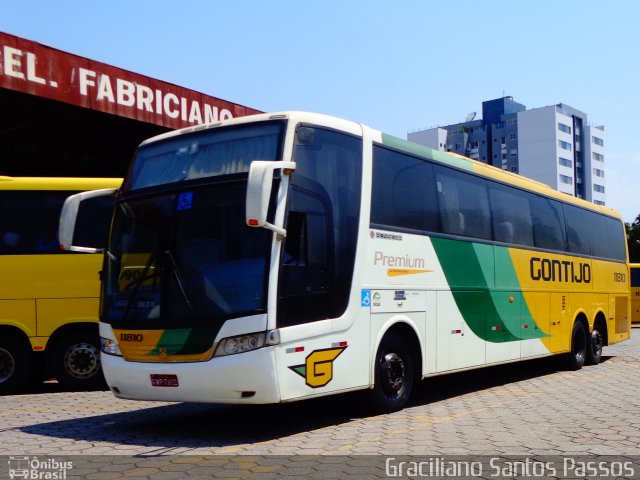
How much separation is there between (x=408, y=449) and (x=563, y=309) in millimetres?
8570

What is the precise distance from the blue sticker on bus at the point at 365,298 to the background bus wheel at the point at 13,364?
19.9ft

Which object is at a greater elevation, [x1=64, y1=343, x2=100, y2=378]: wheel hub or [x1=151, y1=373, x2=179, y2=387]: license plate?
[x1=151, y1=373, x2=179, y2=387]: license plate

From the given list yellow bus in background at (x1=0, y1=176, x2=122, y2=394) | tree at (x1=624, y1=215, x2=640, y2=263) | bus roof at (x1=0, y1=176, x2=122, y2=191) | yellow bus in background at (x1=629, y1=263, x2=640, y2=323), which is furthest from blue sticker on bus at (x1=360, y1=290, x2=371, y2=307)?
tree at (x1=624, y1=215, x2=640, y2=263)

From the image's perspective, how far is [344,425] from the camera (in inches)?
326

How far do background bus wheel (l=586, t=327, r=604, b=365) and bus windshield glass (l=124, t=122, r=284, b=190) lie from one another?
1028 centimetres

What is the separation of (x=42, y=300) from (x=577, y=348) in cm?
1000

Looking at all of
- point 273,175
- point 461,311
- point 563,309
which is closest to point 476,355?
→ point 461,311

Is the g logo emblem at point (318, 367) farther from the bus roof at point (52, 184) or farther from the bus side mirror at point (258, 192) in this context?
the bus roof at point (52, 184)

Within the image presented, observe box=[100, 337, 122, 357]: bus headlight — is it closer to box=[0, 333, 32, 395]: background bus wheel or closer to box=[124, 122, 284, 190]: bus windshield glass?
box=[124, 122, 284, 190]: bus windshield glass

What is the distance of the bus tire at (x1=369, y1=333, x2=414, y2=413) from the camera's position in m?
8.84

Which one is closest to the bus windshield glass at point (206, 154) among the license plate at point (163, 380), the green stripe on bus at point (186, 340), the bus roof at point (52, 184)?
the green stripe on bus at point (186, 340)

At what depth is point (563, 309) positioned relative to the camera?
47.5 ft

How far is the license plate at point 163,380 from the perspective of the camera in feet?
24.8

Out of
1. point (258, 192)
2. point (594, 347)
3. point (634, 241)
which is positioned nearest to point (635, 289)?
point (594, 347)
